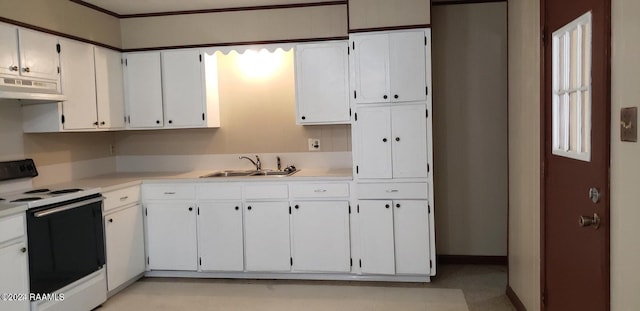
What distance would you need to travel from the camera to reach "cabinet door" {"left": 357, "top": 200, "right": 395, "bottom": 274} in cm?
376

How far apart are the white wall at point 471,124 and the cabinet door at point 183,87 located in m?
2.11

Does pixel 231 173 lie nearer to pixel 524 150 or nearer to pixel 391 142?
pixel 391 142

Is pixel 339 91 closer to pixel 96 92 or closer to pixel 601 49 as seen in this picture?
pixel 96 92

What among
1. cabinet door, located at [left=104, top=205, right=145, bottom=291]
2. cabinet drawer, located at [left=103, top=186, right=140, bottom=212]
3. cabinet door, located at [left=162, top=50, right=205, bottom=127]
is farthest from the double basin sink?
cabinet door, located at [left=104, top=205, right=145, bottom=291]

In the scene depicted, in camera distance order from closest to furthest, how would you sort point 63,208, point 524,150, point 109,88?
point 524,150 < point 63,208 < point 109,88

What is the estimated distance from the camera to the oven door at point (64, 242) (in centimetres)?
290

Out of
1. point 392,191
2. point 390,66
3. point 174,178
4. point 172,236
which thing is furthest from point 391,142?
point 172,236

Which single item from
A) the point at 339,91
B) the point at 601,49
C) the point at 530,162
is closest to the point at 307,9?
the point at 339,91

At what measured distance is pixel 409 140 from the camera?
3.70 meters

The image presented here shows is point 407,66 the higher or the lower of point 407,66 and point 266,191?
the higher

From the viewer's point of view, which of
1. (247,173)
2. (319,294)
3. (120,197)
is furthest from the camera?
(247,173)

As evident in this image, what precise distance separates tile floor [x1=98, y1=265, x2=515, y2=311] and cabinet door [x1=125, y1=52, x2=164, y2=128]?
4.69ft

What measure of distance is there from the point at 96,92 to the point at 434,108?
2907 millimetres

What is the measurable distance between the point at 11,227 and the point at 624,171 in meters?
3.05
